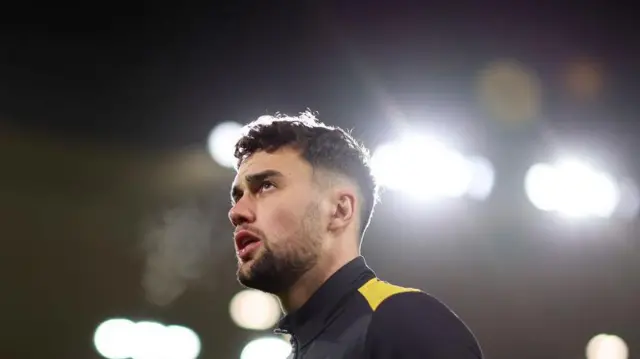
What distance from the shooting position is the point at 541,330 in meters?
12.2

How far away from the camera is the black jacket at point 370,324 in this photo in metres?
2.03

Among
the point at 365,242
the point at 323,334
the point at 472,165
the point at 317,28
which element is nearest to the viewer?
the point at 323,334

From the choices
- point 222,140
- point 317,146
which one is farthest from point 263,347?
point 317,146

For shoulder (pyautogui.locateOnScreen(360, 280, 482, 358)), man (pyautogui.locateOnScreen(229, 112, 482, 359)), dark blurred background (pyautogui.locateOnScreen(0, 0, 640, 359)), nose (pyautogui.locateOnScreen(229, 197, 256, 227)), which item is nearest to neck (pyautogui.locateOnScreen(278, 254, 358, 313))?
man (pyautogui.locateOnScreen(229, 112, 482, 359))

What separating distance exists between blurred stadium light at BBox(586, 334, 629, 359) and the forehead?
36.2 feet

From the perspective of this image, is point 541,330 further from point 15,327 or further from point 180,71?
point 15,327

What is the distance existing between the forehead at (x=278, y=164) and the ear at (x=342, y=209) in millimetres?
121

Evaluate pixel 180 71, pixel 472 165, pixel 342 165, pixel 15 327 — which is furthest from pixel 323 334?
pixel 15 327

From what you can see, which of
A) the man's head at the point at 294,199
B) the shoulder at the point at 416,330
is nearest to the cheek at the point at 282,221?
the man's head at the point at 294,199

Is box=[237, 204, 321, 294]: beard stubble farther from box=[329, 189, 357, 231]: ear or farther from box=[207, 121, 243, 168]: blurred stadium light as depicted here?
box=[207, 121, 243, 168]: blurred stadium light

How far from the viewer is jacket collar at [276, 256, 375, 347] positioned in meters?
2.46

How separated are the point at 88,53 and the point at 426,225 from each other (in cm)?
470

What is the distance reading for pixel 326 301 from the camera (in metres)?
2.48

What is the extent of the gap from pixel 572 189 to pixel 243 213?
321 inches
